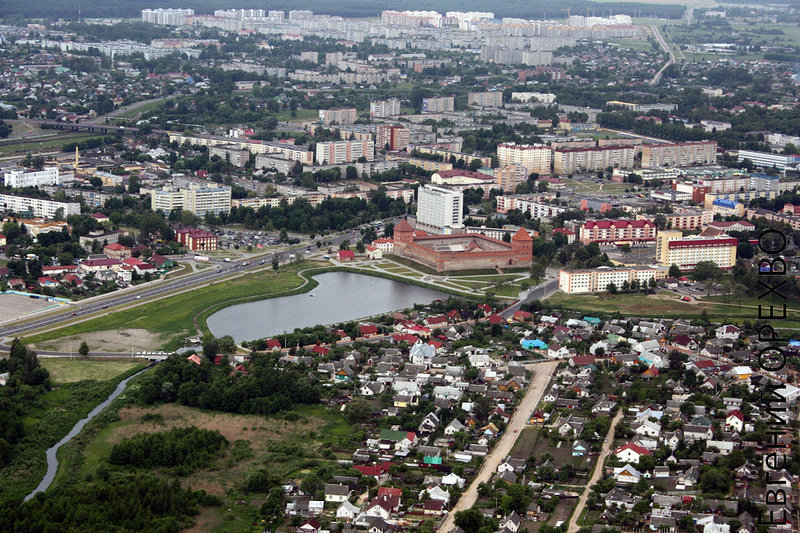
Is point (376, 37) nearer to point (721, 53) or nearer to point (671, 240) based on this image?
point (721, 53)

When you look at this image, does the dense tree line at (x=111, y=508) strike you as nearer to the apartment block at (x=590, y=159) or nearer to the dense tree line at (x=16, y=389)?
the dense tree line at (x=16, y=389)

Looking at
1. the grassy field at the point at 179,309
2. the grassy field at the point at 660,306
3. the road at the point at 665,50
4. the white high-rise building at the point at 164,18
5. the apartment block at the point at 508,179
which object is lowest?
the grassy field at the point at 179,309

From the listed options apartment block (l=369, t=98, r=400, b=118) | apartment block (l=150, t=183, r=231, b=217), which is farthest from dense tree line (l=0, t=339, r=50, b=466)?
apartment block (l=369, t=98, r=400, b=118)

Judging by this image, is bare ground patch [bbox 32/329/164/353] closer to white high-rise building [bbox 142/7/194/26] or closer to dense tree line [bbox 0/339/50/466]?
dense tree line [bbox 0/339/50/466]

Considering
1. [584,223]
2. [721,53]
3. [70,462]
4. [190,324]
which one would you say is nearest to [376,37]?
[721,53]

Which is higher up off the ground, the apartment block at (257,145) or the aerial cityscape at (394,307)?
the apartment block at (257,145)

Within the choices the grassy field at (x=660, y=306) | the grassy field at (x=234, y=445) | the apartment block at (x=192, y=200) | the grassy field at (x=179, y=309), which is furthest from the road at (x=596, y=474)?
the apartment block at (x=192, y=200)
